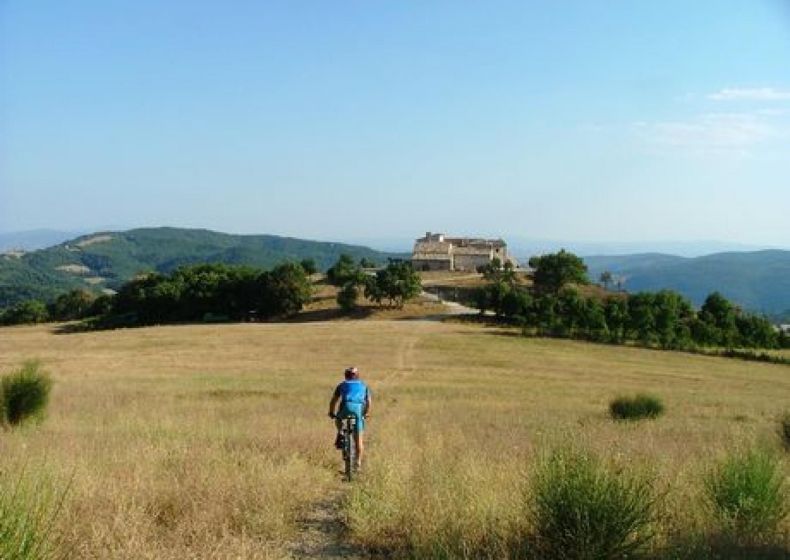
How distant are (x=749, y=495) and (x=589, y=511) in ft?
8.46

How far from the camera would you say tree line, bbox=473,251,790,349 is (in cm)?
8031

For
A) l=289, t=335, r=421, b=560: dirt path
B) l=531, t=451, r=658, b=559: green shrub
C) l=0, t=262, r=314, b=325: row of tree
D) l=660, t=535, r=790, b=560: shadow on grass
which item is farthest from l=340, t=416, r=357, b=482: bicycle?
l=0, t=262, r=314, b=325: row of tree

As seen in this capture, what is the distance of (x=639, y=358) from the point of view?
66250mm

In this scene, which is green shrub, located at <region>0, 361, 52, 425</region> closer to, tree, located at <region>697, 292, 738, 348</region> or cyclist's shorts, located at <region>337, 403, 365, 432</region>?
cyclist's shorts, located at <region>337, 403, 365, 432</region>

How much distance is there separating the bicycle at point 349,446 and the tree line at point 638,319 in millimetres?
68264

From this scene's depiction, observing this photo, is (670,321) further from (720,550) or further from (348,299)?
(720,550)

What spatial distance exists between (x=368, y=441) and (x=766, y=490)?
9.28 meters

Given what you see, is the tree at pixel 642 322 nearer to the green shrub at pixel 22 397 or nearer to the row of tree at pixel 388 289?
the row of tree at pixel 388 289

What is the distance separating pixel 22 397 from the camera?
18.8 metres

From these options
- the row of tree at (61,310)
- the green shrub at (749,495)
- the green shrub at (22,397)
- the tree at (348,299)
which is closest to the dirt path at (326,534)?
the green shrub at (749,495)

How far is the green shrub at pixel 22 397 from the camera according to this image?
1861 centimetres

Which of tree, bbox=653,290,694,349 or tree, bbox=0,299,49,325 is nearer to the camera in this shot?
tree, bbox=653,290,694,349

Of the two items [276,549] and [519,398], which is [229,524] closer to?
[276,549]

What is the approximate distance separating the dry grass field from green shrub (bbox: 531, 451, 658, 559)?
0.46 metres
